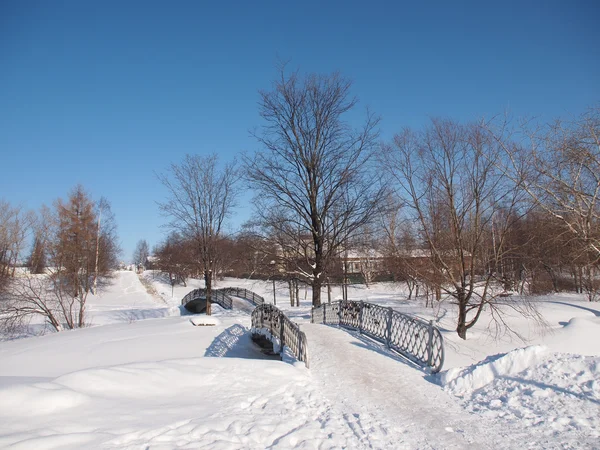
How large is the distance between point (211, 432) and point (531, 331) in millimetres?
12891

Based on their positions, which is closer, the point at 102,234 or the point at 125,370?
the point at 125,370

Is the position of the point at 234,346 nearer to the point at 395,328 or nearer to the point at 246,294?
the point at 395,328

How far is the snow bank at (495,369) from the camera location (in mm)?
5910

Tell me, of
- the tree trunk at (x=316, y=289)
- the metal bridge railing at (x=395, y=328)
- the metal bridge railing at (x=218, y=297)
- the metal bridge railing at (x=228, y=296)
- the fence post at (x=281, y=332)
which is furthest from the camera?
the metal bridge railing at (x=218, y=297)

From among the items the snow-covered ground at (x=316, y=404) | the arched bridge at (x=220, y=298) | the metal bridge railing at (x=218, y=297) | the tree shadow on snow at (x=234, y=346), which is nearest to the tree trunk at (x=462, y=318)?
the snow-covered ground at (x=316, y=404)

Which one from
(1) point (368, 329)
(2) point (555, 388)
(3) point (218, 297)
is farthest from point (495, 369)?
(3) point (218, 297)

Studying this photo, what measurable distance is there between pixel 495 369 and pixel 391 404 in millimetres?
1866

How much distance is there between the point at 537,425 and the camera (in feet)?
14.6

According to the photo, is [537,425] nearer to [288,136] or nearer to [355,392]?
[355,392]

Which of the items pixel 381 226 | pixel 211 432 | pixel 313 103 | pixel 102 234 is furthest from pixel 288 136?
pixel 102 234

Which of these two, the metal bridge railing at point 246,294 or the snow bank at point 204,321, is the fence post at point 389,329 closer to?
the snow bank at point 204,321

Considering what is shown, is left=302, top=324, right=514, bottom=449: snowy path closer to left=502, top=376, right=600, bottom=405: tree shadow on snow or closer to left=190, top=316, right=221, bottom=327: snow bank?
left=502, top=376, right=600, bottom=405: tree shadow on snow

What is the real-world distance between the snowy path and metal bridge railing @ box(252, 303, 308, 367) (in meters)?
0.42

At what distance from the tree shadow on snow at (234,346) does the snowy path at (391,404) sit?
4564 mm
